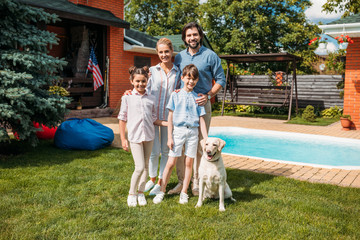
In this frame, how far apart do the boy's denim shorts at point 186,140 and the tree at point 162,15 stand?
104ft

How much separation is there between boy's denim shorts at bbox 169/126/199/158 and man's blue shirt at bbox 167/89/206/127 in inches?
2.4

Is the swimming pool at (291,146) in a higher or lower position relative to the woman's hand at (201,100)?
lower

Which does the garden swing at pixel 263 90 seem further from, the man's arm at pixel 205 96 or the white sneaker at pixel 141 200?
the white sneaker at pixel 141 200

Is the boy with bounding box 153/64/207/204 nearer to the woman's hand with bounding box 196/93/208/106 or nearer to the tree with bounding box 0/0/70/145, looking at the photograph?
the woman's hand with bounding box 196/93/208/106

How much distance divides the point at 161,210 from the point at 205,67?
172cm

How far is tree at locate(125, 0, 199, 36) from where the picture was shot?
33562mm

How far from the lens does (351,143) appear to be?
7.77 meters

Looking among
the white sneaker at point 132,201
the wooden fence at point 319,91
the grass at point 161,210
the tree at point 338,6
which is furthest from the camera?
the wooden fence at point 319,91

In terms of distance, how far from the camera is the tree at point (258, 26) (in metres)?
23.7

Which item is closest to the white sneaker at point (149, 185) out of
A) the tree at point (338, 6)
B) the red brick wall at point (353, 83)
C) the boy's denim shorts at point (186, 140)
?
the boy's denim shorts at point (186, 140)

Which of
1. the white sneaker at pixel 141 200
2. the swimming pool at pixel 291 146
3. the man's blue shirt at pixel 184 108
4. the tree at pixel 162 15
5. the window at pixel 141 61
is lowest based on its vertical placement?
the swimming pool at pixel 291 146

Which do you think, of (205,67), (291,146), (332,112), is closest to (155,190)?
(205,67)

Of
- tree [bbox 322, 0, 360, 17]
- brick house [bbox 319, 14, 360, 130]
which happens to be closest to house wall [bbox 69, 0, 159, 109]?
brick house [bbox 319, 14, 360, 130]

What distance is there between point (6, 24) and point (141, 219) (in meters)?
4.35
